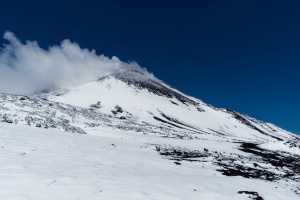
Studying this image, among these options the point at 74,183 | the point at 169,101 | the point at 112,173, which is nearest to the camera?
the point at 74,183

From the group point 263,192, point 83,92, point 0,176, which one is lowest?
point 0,176

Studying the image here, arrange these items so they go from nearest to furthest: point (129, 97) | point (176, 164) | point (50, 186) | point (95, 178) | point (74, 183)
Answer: point (50, 186), point (74, 183), point (95, 178), point (176, 164), point (129, 97)

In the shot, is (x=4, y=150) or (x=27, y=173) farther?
(x=4, y=150)

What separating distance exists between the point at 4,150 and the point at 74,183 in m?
5.17

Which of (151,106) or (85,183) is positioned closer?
(85,183)

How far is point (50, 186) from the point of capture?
22.4 feet

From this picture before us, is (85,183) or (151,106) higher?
(151,106)

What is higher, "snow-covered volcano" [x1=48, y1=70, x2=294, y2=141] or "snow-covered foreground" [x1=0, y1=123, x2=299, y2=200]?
"snow-covered volcano" [x1=48, y1=70, x2=294, y2=141]

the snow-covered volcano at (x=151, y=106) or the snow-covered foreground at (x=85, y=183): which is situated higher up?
the snow-covered volcano at (x=151, y=106)

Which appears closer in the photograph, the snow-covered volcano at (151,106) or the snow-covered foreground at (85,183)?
the snow-covered foreground at (85,183)

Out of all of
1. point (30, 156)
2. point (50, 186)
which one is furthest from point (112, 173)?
point (30, 156)

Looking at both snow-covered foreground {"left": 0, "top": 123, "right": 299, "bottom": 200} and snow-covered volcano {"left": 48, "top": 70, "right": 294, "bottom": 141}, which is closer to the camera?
snow-covered foreground {"left": 0, "top": 123, "right": 299, "bottom": 200}

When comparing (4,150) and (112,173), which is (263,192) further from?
(4,150)

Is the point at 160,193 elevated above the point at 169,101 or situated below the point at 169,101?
below
